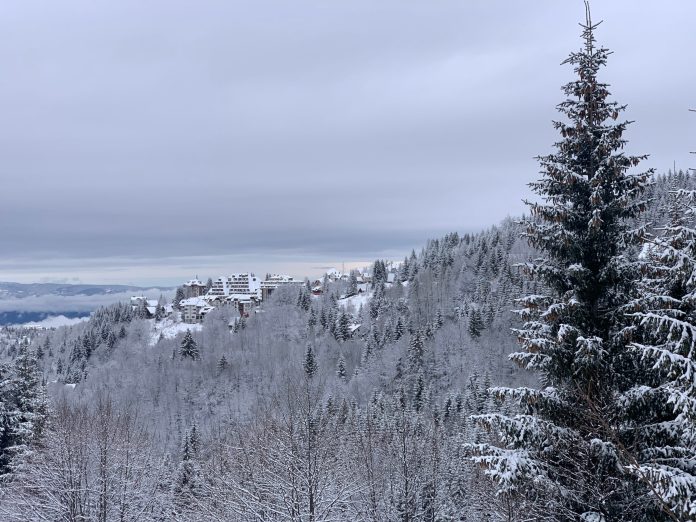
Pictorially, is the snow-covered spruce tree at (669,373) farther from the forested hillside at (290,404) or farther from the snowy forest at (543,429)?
the forested hillside at (290,404)

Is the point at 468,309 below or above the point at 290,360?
above

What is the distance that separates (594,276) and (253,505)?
11850mm

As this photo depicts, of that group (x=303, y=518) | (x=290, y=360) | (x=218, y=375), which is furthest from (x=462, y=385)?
(x=303, y=518)

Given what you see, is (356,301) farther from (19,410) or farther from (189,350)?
(19,410)

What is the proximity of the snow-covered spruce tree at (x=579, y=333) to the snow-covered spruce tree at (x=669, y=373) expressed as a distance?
1.11ft

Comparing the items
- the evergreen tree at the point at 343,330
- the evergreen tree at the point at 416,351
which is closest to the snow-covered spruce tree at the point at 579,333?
the evergreen tree at the point at 416,351

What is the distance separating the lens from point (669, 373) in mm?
5941

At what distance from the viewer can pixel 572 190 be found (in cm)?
908

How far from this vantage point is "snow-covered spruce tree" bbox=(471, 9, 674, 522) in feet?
26.1

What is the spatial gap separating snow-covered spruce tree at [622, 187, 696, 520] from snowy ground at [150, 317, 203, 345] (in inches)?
5469

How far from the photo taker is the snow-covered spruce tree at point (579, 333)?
7.94m

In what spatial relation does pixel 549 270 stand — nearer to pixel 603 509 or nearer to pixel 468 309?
pixel 603 509

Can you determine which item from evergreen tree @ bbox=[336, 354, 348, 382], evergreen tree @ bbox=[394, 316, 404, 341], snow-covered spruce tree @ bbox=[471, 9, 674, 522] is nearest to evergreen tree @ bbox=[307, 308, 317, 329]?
evergreen tree @ bbox=[336, 354, 348, 382]

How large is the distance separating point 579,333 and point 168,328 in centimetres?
15137
